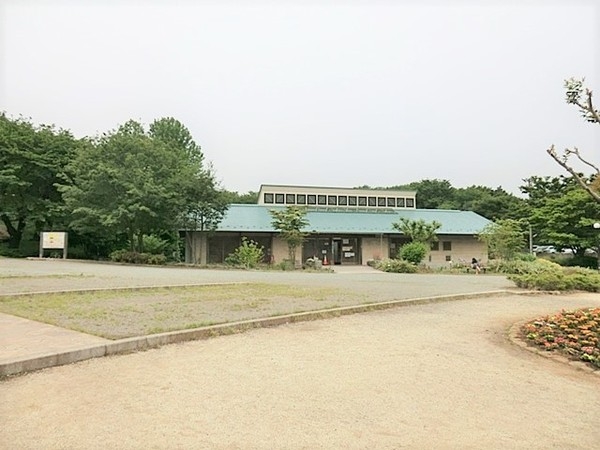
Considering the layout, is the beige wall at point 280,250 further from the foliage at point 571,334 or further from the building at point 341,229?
the foliage at point 571,334

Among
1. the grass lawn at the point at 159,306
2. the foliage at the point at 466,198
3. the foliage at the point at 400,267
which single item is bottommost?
the grass lawn at the point at 159,306

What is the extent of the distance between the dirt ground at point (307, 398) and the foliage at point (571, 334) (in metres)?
0.38

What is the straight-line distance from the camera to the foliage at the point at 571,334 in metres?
5.73

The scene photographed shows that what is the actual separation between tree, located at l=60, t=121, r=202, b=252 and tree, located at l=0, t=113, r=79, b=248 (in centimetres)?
265

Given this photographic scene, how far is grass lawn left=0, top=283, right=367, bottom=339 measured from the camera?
6.50 meters

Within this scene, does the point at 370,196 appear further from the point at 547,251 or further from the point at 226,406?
the point at 226,406

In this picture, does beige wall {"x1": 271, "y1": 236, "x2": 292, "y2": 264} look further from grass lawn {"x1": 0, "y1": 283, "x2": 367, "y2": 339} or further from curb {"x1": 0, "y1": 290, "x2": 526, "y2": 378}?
curb {"x1": 0, "y1": 290, "x2": 526, "y2": 378}

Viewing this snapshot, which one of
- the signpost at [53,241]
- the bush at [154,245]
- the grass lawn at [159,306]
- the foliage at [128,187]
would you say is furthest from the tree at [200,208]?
the grass lawn at [159,306]

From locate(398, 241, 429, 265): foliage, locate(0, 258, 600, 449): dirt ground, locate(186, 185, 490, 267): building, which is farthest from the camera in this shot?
locate(186, 185, 490, 267): building

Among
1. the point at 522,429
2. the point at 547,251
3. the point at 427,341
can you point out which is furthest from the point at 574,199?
the point at 522,429

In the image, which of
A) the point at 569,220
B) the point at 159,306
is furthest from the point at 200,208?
the point at 569,220

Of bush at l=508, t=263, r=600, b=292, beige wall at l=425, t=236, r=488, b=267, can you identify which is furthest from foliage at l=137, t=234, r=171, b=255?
bush at l=508, t=263, r=600, b=292

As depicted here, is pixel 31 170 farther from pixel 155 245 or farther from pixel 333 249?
pixel 333 249

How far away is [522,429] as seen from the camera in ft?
11.3
